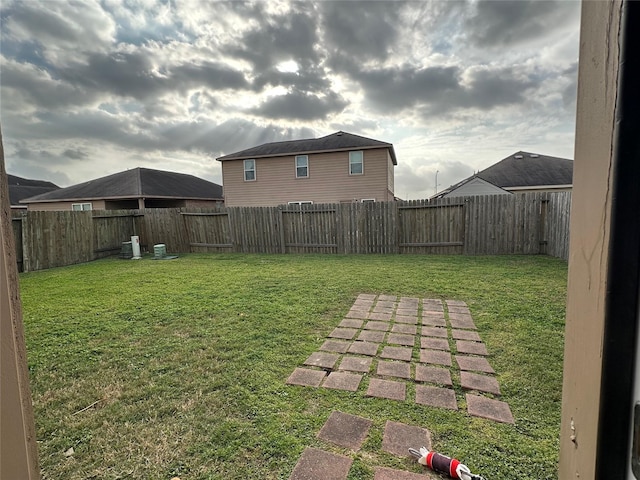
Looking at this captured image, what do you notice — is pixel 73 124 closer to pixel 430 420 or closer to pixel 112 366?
pixel 112 366

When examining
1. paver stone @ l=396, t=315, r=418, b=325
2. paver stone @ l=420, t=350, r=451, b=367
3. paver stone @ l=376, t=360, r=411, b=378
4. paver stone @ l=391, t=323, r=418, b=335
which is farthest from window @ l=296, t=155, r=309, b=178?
paver stone @ l=376, t=360, r=411, b=378

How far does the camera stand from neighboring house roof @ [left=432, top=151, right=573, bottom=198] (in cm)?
1772

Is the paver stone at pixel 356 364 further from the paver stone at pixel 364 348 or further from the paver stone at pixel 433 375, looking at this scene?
the paver stone at pixel 433 375

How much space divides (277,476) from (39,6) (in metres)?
4.27

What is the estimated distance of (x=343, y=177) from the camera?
598 inches

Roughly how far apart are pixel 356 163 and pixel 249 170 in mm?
5923

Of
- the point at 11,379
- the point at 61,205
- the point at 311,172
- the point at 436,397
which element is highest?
the point at 311,172

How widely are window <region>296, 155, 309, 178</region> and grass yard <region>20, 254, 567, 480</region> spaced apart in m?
11.1

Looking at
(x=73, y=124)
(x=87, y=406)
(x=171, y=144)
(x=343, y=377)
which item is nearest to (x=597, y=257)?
(x=343, y=377)

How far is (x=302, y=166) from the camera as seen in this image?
51.7 feet

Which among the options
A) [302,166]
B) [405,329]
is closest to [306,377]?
[405,329]

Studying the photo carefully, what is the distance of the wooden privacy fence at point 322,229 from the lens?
25.9 ft

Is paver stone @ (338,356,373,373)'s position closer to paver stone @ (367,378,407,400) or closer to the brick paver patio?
the brick paver patio

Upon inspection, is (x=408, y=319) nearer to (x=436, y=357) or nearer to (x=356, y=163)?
(x=436, y=357)
